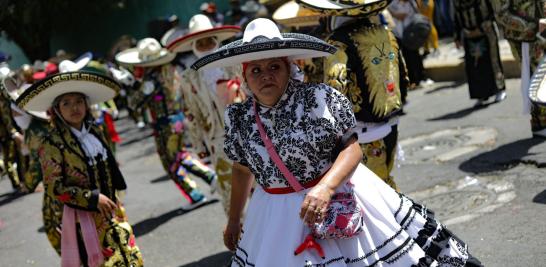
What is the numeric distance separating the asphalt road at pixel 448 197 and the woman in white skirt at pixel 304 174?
5.40 ft

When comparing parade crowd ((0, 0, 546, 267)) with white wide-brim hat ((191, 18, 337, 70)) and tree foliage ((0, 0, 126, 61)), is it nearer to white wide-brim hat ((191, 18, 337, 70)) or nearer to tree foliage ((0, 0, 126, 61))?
white wide-brim hat ((191, 18, 337, 70))

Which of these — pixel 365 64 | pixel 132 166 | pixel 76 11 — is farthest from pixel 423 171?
pixel 76 11

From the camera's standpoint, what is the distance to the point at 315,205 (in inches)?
142

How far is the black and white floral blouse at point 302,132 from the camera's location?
3.92 m

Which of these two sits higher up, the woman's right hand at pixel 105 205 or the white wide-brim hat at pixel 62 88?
the white wide-brim hat at pixel 62 88

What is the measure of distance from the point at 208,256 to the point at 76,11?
22.6 meters

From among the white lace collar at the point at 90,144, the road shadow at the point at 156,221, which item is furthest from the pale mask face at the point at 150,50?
the white lace collar at the point at 90,144

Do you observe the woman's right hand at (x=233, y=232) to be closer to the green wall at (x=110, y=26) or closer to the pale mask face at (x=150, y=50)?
the pale mask face at (x=150, y=50)

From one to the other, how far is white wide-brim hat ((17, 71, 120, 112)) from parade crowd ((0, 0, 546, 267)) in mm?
11

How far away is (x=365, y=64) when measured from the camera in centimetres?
539

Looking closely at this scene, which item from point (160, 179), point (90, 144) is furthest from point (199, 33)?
point (160, 179)

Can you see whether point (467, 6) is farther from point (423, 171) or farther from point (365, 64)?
point (365, 64)

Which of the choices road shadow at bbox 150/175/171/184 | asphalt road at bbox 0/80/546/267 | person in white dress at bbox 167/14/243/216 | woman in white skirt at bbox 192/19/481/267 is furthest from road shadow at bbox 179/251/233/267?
road shadow at bbox 150/175/171/184

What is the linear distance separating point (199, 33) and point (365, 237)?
12.5ft
